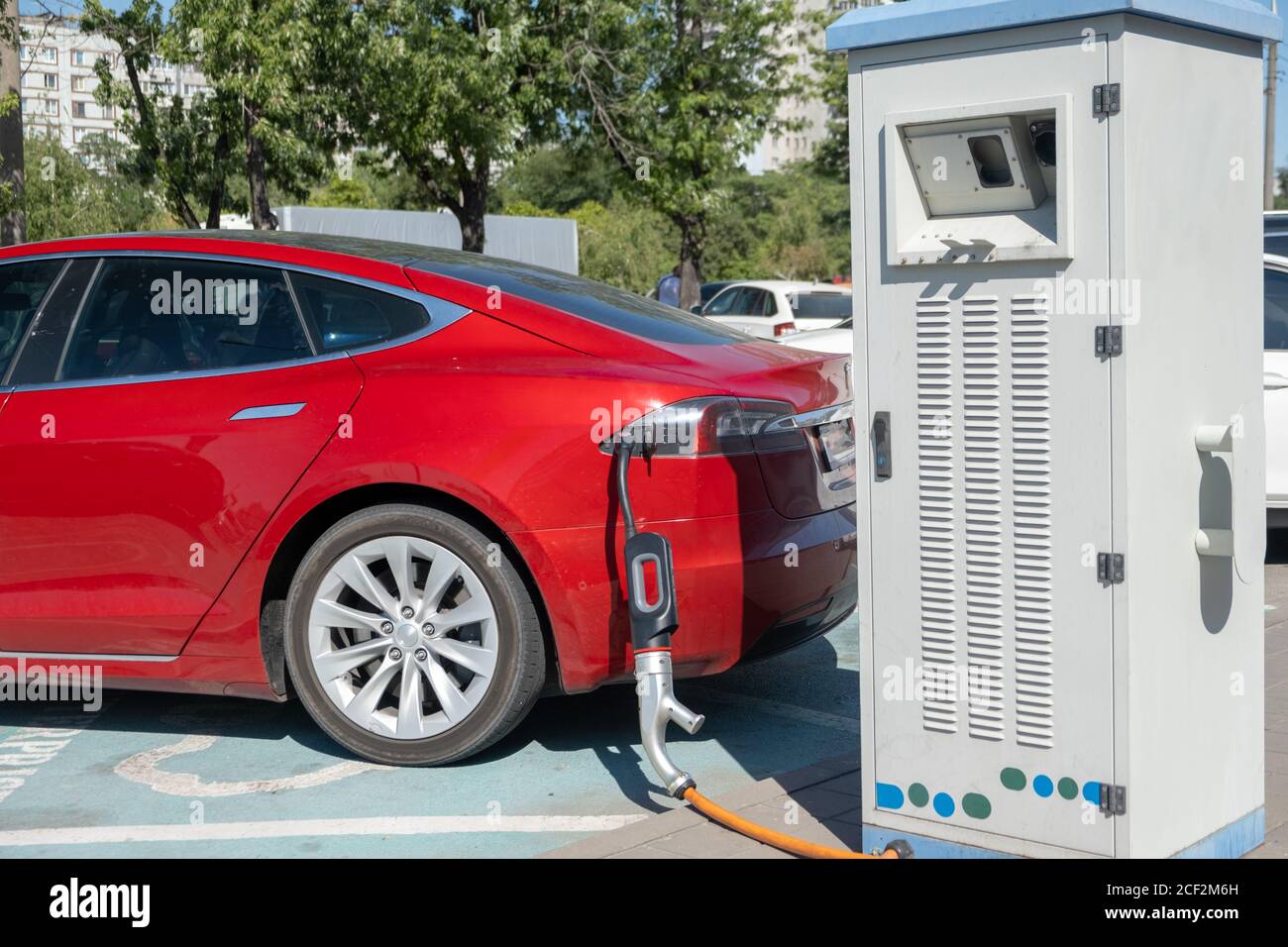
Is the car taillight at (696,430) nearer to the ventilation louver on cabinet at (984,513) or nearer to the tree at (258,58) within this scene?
the ventilation louver on cabinet at (984,513)

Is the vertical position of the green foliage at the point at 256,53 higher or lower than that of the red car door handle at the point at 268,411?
higher

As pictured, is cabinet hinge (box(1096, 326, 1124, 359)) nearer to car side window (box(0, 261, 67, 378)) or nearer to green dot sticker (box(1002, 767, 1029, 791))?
green dot sticker (box(1002, 767, 1029, 791))

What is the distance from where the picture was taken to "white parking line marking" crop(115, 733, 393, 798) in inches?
181

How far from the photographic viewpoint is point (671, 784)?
13.1ft

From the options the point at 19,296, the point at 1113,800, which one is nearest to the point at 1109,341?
the point at 1113,800

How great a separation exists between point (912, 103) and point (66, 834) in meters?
2.97

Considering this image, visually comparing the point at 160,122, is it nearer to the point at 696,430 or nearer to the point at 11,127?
the point at 11,127

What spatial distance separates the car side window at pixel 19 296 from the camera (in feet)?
17.1

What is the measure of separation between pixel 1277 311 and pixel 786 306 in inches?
552

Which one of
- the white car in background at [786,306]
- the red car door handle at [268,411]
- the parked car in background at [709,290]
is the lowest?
the red car door handle at [268,411]

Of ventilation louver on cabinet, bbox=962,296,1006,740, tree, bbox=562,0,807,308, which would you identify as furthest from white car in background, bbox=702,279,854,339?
ventilation louver on cabinet, bbox=962,296,1006,740

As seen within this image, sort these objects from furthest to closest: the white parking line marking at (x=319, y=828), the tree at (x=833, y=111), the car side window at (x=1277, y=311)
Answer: the tree at (x=833, y=111) < the car side window at (x=1277, y=311) < the white parking line marking at (x=319, y=828)

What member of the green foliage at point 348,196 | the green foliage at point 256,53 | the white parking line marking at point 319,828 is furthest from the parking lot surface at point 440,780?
the green foliage at point 348,196
